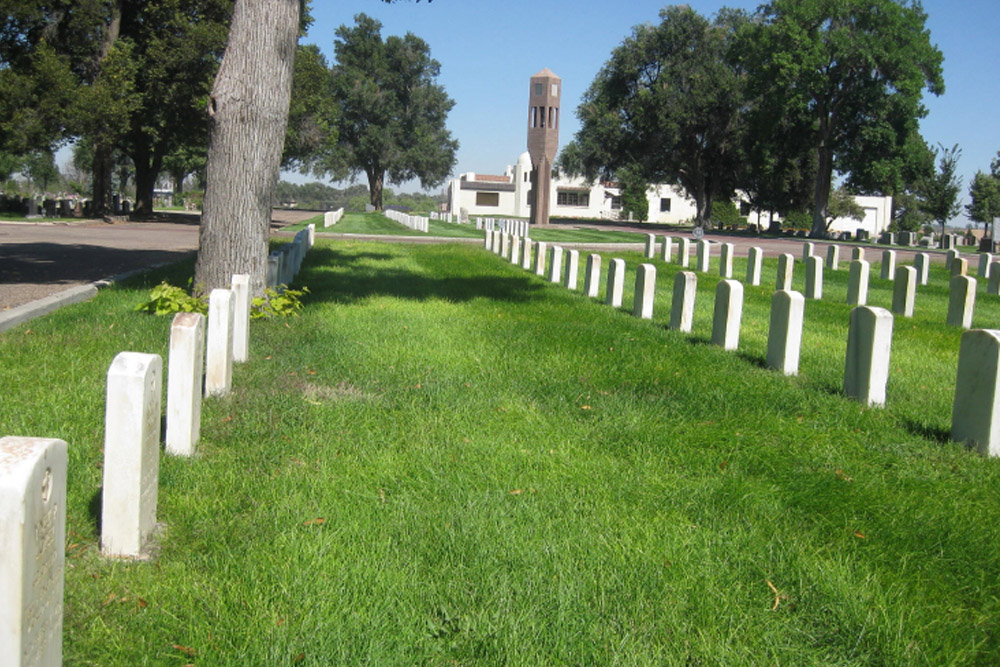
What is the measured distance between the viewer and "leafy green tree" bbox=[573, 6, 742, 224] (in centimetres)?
5678

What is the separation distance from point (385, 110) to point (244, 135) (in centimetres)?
6674

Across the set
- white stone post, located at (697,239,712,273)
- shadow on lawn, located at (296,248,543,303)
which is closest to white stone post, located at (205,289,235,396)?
shadow on lawn, located at (296,248,543,303)

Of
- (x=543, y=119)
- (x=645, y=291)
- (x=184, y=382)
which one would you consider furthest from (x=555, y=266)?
(x=543, y=119)

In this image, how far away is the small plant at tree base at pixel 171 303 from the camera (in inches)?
380

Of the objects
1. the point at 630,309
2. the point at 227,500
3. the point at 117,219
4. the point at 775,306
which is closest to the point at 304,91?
the point at 117,219

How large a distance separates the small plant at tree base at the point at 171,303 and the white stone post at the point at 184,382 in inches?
196

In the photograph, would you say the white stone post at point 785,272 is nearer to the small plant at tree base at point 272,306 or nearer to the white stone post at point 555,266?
the white stone post at point 555,266

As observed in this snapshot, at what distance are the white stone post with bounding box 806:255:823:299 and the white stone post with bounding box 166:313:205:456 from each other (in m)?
12.4

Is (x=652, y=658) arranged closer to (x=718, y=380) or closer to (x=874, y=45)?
(x=718, y=380)

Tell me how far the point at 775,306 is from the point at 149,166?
1578 inches

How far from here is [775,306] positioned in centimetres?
762

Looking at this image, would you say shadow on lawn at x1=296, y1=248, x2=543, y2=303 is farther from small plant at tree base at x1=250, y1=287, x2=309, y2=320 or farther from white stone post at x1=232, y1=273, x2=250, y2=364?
white stone post at x1=232, y1=273, x2=250, y2=364

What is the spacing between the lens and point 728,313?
338 inches

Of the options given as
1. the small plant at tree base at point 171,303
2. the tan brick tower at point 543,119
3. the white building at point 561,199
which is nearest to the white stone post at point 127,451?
the small plant at tree base at point 171,303
